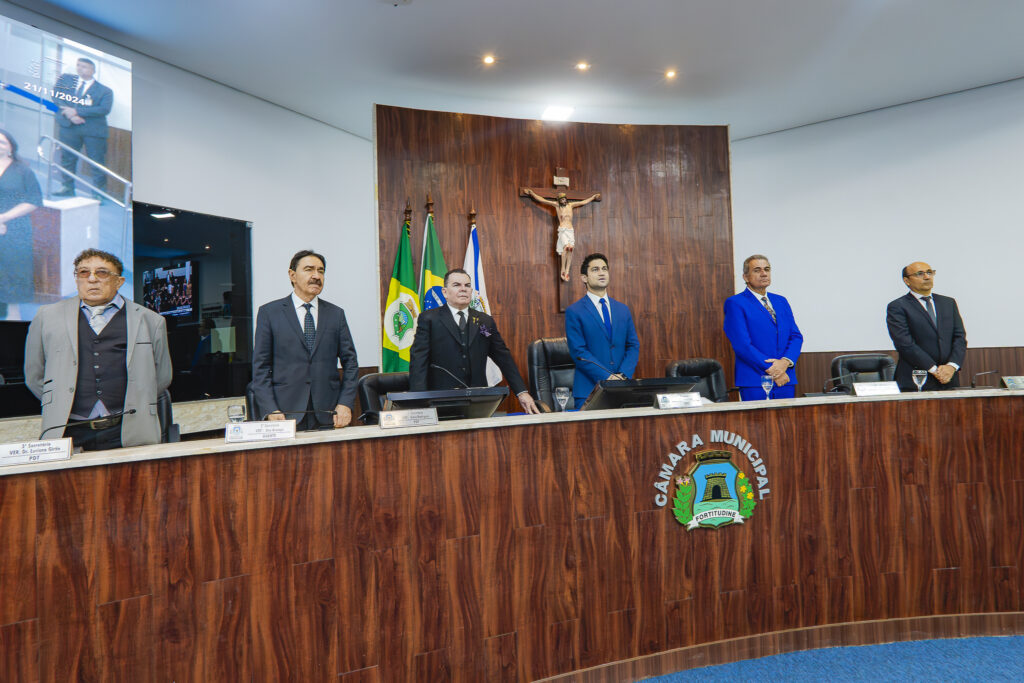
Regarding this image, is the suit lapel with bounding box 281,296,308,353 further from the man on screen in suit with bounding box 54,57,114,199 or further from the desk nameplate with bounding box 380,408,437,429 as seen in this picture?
the man on screen in suit with bounding box 54,57,114,199

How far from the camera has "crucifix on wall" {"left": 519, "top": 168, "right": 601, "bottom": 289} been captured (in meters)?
5.28

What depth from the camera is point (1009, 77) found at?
17.2ft

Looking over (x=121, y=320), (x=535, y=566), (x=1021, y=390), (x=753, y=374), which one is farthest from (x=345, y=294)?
(x=1021, y=390)

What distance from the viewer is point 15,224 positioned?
11.4 ft

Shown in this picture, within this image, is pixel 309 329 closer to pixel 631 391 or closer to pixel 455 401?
pixel 455 401

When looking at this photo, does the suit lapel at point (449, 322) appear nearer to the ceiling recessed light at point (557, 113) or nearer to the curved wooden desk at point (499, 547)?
the curved wooden desk at point (499, 547)

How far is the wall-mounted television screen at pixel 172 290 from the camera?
4.37 meters

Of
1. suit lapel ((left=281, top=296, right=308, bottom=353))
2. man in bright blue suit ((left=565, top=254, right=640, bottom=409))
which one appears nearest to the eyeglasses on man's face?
suit lapel ((left=281, top=296, right=308, bottom=353))

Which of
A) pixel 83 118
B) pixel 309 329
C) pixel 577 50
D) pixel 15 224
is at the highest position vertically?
pixel 577 50

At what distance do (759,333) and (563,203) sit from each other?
2.32m

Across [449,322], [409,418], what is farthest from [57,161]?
[409,418]

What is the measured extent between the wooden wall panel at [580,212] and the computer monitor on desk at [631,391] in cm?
304

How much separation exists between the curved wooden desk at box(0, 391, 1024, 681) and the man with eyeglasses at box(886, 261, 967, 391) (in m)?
1.11

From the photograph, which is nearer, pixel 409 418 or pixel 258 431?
pixel 258 431
